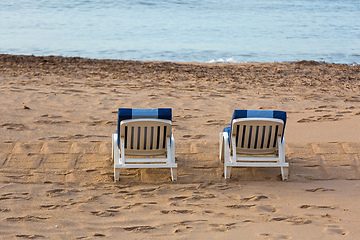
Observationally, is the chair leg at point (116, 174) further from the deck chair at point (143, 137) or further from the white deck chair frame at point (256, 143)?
the white deck chair frame at point (256, 143)

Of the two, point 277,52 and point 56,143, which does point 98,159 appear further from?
point 277,52

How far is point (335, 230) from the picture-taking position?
458 cm

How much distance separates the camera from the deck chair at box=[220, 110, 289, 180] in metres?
5.69

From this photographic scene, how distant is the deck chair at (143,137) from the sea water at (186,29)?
482 inches

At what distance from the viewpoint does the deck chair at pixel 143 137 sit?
5609 millimetres

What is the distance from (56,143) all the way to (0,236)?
2.89 m

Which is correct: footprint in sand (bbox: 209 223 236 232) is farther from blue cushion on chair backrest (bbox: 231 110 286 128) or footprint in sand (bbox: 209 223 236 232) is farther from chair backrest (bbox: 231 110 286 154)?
blue cushion on chair backrest (bbox: 231 110 286 128)

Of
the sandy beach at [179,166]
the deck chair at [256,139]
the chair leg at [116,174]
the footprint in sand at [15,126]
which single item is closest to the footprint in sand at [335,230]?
the sandy beach at [179,166]

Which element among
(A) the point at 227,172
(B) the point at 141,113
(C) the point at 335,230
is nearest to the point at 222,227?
(C) the point at 335,230

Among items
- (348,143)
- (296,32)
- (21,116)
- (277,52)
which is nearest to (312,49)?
(277,52)

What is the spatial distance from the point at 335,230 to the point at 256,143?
167cm

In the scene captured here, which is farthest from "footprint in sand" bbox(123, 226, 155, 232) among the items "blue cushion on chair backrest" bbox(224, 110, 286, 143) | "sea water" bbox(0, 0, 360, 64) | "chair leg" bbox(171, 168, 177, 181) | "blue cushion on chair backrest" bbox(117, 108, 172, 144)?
"sea water" bbox(0, 0, 360, 64)

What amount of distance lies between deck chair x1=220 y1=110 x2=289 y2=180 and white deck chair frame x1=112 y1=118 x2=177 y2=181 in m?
0.81

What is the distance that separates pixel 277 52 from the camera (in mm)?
19812
